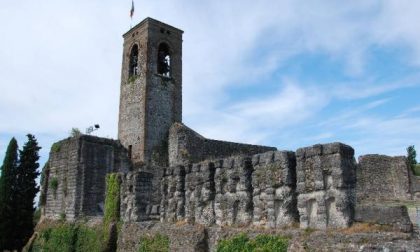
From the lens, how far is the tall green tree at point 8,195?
22.9 metres

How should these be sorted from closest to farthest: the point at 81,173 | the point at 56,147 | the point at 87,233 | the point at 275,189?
the point at 275,189 → the point at 87,233 → the point at 81,173 → the point at 56,147

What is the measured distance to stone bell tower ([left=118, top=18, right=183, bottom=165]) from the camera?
93.6ft

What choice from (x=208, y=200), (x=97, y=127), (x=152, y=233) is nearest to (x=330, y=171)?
(x=208, y=200)

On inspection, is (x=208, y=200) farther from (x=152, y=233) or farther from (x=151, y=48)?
(x=151, y=48)

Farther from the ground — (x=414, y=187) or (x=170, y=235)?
(x=414, y=187)

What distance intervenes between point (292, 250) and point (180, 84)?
23576mm

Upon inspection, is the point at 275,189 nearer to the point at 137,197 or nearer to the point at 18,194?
the point at 137,197

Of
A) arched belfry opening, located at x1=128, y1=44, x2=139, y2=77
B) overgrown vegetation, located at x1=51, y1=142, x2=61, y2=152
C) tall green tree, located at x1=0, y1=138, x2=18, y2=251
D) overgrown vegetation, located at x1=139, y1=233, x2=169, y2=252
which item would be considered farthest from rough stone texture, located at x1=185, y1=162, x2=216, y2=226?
arched belfry opening, located at x1=128, y1=44, x2=139, y2=77

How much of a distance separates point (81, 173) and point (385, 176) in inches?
551

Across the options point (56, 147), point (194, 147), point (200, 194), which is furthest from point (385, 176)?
point (56, 147)

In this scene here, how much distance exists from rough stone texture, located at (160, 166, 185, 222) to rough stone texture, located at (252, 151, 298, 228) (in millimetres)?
3019

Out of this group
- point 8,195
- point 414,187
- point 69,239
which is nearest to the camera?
point 69,239

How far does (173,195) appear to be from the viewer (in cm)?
1260

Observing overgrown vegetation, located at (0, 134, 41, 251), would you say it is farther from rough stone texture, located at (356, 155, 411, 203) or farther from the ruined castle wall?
rough stone texture, located at (356, 155, 411, 203)
